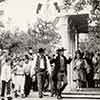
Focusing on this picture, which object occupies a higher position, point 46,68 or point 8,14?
point 8,14

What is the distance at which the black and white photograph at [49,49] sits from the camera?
5.96m

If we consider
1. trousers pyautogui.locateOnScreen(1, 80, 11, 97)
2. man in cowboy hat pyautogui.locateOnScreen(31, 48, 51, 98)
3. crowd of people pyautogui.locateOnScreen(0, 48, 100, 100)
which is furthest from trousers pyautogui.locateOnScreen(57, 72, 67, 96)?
trousers pyautogui.locateOnScreen(1, 80, 11, 97)

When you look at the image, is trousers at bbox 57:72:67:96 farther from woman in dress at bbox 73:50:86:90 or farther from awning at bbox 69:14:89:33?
awning at bbox 69:14:89:33

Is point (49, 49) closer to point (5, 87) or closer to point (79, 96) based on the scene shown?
point (79, 96)

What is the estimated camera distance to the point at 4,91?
6500 millimetres

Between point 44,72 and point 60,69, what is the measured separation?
33cm

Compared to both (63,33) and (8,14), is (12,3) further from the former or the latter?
(63,33)

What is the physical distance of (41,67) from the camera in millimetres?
6203

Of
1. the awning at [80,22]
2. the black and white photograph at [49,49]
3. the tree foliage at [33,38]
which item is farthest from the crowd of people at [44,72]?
the awning at [80,22]

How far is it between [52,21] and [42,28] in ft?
0.79

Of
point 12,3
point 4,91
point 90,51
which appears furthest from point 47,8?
point 4,91

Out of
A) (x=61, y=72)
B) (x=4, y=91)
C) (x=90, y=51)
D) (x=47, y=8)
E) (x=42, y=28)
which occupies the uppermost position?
(x=47, y=8)

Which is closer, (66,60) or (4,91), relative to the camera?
(66,60)

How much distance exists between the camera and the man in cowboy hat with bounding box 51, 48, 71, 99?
19.7 feet
